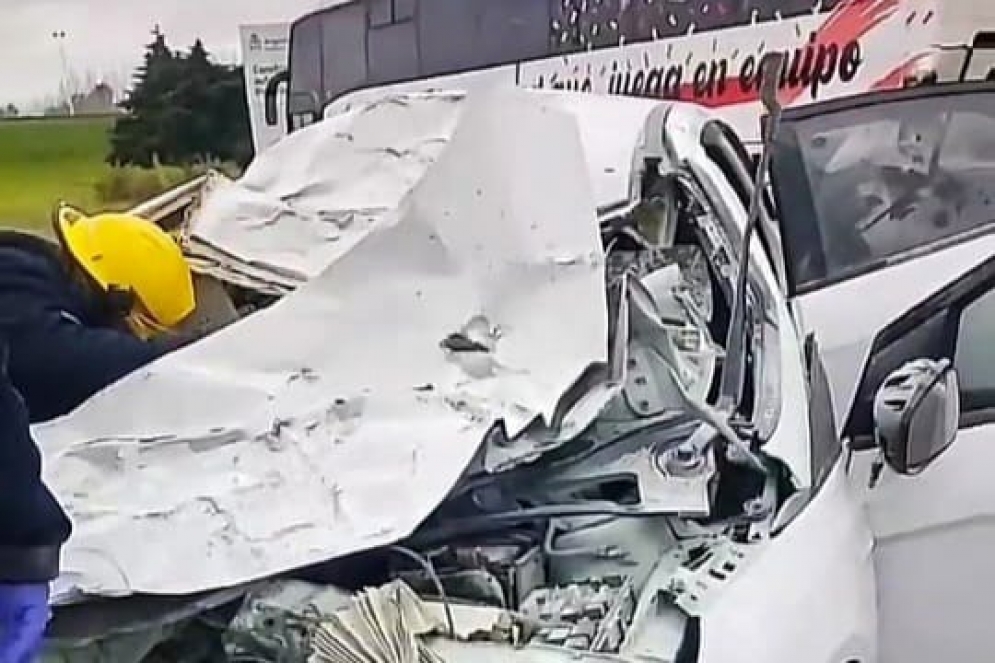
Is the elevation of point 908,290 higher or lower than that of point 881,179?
lower

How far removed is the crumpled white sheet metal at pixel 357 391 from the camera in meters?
2.43

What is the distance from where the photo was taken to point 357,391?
2.73m

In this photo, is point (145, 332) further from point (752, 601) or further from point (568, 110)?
point (752, 601)

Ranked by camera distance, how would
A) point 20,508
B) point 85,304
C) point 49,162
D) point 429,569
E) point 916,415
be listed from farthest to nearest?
point 49,162
point 85,304
point 916,415
point 429,569
point 20,508

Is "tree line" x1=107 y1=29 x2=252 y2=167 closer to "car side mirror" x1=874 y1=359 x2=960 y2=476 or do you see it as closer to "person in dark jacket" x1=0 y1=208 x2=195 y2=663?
"person in dark jacket" x1=0 y1=208 x2=195 y2=663

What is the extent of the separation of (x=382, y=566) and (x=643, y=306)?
2.02 ft

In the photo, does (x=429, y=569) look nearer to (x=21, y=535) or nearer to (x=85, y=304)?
(x=21, y=535)

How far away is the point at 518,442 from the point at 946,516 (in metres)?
0.97

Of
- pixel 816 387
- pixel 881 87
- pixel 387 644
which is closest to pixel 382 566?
pixel 387 644

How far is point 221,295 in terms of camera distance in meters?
3.46

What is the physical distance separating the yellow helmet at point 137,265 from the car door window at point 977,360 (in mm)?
1491

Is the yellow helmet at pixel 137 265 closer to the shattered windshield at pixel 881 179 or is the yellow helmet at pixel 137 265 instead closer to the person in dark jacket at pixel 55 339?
the person in dark jacket at pixel 55 339

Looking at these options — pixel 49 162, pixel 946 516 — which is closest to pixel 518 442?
pixel 946 516

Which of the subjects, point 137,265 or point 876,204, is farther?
point 876,204
